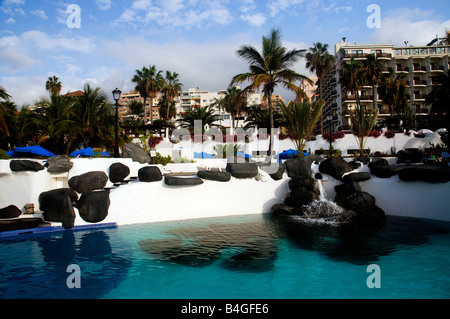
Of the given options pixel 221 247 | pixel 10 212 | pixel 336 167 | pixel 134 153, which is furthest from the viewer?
pixel 134 153

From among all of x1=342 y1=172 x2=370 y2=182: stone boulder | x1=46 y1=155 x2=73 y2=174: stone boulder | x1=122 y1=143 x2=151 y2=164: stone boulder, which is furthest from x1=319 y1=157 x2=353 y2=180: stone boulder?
x1=46 y1=155 x2=73 y2=174: stone boulder

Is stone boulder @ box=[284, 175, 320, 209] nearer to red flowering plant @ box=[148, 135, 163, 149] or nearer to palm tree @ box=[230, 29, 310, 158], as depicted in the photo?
palm tree @ box=[230, 29, 310, 158]

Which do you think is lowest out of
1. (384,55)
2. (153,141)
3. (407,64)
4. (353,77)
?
(153,141)

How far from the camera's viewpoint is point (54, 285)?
5.11 metres

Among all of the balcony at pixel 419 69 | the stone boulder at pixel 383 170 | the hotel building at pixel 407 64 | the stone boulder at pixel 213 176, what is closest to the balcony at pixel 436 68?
the hotel building at pixel 407 64

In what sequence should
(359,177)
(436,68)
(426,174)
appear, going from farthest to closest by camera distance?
A: (436,68) < (359,177) < (426,174)

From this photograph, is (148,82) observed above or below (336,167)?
above

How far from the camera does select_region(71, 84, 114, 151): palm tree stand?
24.2 meters

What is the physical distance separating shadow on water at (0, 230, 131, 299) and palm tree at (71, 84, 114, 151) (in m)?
17.8

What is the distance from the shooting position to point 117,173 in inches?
468

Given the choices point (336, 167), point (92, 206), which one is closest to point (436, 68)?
point (336, 167)

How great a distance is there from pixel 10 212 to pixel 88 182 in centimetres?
282

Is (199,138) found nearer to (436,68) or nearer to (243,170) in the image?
(243,170)
